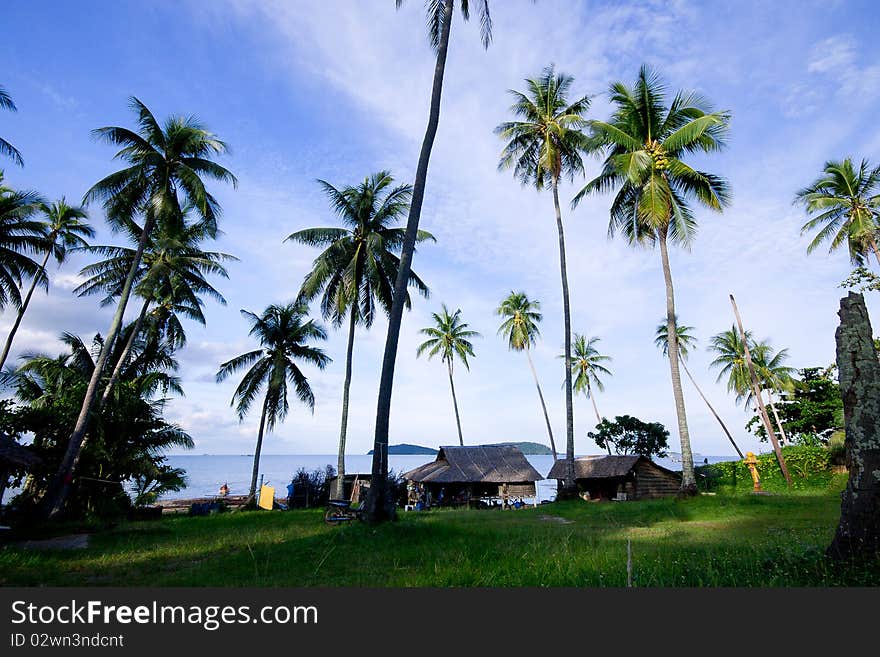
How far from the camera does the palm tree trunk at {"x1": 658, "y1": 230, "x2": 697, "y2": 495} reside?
18594 mm

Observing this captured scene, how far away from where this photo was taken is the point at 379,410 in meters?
12.9

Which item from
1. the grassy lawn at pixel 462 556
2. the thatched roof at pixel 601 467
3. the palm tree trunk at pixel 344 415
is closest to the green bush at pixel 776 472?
the thatched roof at pixel 601 467

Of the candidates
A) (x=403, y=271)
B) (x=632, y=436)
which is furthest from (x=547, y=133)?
(x=632, y=436)

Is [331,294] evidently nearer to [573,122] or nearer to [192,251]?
[192,251]

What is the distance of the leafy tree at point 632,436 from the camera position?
44.4 m

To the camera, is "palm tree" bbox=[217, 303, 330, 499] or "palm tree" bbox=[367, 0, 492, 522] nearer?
"palm tree" bbox=[367, 0, 492, 522]

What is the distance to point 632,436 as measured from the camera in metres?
45.2

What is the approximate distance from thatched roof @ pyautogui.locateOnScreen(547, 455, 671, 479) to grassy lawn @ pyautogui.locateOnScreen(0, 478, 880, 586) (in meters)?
16.4

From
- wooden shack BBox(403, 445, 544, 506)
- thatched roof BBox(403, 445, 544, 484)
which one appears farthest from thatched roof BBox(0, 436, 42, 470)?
thatched roof BBox(403, 445, 544, 484)

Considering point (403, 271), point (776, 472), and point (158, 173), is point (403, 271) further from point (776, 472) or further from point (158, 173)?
point (776, 472)

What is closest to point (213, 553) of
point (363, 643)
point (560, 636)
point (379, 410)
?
point (379, 410)

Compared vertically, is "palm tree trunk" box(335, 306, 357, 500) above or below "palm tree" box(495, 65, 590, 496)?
below

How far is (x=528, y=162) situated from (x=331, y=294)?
1241 centimetres

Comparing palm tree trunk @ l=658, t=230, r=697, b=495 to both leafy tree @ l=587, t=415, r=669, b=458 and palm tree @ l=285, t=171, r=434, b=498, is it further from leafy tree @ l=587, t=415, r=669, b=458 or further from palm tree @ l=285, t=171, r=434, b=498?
leafy tree @ l=587, t=415, r=669, b=458
